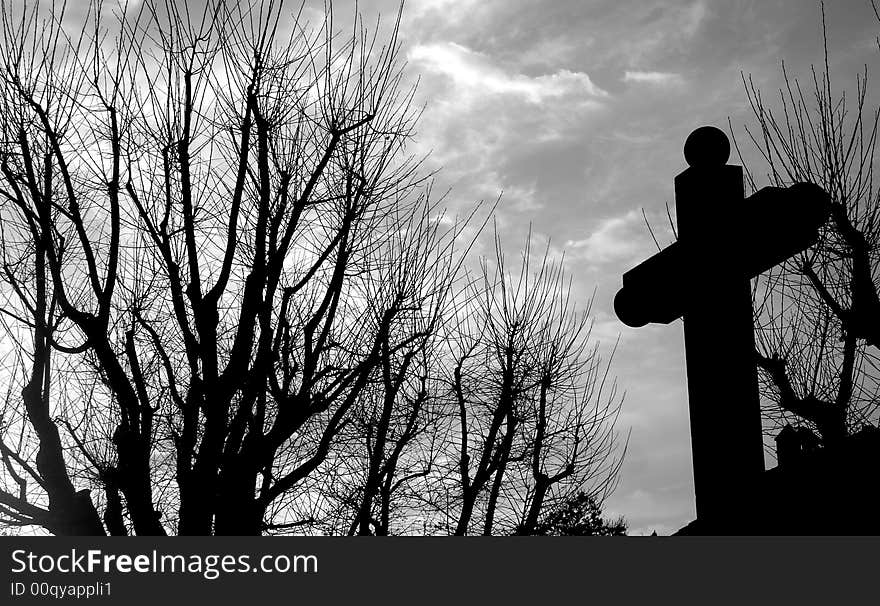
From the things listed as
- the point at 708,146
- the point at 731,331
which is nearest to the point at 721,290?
the point at 731,331

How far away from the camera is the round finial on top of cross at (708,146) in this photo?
2.45 metres

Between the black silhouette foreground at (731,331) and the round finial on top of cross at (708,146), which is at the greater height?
the round finial on top of cross at (708,146)

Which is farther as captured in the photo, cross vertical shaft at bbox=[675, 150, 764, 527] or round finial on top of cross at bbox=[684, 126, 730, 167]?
round finial on top of cross at bbox=[684, 126, 730, 167]

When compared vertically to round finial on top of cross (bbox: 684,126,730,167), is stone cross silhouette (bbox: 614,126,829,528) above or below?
below

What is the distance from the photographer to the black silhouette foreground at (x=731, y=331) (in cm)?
219

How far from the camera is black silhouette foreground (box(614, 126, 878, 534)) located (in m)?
2.19

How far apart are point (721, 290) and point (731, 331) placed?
0.47ft

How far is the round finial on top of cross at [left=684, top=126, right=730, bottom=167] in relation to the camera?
245 centimetres

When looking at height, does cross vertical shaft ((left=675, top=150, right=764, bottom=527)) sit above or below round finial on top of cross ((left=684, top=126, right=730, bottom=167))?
below

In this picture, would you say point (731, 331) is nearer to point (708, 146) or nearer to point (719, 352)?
point (719, 352)

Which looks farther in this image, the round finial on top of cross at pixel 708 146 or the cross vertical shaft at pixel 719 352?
the round finial on top of cross at pixel 708 146

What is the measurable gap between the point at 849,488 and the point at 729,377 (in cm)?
75

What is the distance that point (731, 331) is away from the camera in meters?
2.29

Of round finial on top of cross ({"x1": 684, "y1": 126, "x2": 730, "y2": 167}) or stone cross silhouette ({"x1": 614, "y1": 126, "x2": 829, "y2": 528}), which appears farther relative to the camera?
round finial on top of cross ({"x1": 684, "y1": 126, "x2": 730, "y2": 167})
